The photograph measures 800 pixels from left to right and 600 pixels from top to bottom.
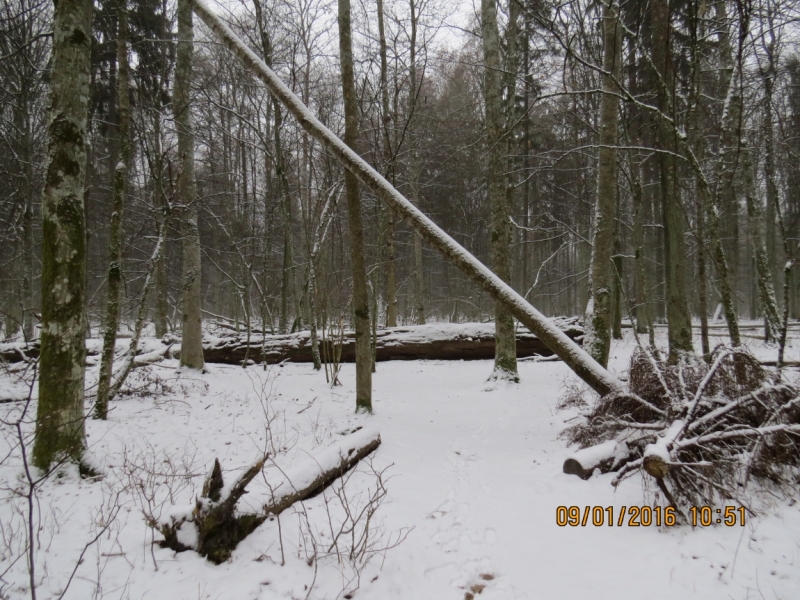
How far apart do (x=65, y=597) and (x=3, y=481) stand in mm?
2173

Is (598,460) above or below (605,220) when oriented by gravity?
below

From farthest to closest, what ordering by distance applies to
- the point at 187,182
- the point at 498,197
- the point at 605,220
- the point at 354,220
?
1. the point at 187,182
2. the point at 498,197
3. the point at 605,220
4. the point at 354,220

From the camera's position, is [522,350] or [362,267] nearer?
[362,267]

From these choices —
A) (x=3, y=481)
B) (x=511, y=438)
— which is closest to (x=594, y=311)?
(x=511, y=438)

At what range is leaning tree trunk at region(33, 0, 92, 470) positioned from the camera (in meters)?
3.62

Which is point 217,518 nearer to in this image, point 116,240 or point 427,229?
point 427,229

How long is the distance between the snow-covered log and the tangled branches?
38cm

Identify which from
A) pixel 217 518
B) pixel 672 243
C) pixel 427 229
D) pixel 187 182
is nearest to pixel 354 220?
pixel 427 229

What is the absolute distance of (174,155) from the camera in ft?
34.2

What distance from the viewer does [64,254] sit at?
366cm

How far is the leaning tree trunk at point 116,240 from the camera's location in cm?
542

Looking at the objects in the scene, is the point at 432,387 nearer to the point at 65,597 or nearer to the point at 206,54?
the point at 65,597
